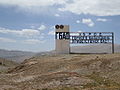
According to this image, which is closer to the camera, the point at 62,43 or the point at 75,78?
the point at 75,78

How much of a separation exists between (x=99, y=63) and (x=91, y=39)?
23.1 m

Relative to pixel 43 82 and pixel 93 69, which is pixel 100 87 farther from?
pixel 93 69

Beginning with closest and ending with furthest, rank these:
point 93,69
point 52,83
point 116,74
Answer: point 52,83, point 116,74, point 93,69

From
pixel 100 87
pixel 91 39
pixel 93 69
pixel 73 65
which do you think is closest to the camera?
pixel 100 87

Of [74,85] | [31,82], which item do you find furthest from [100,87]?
[31,82]

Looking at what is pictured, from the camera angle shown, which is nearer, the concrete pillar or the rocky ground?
the rocky ground

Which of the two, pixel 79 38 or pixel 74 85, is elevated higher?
pixel 79 38

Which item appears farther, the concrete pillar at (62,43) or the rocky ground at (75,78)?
the concrete pillar at (62,43)

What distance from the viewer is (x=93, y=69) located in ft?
108

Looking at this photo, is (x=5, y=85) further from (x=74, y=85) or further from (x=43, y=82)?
(x=74, y=85)

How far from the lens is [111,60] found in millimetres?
35062

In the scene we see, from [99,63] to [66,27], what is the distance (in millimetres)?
24445

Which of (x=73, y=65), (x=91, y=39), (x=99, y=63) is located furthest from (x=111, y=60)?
(x=91, y=39)

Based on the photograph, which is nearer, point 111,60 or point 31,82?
point 31,82
